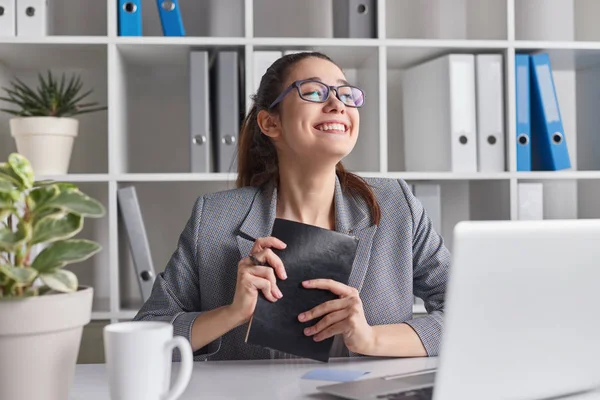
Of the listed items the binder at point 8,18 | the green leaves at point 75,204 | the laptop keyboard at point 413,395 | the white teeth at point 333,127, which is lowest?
the laptop keyboard at point 413,395

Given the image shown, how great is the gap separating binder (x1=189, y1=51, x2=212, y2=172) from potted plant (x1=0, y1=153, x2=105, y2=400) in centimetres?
132

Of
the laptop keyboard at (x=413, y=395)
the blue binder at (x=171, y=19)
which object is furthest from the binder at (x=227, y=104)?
the laptop keyboard at (x=413, y=395)

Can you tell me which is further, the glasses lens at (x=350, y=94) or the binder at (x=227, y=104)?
the binder at (x=227, y=104)

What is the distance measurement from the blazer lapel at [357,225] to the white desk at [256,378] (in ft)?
0.87

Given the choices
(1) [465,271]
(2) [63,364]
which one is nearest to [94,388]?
(2) [63,364]

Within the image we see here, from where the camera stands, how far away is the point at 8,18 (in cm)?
206

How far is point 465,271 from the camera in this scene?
0.70 metres

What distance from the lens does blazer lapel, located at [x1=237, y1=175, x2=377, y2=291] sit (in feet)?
4.90

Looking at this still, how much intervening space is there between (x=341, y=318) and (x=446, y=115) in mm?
1135

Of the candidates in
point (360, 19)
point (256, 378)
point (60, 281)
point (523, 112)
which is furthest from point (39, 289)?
point (523, 112)

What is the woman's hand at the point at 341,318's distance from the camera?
3.91 ft

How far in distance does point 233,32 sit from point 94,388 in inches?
54.1

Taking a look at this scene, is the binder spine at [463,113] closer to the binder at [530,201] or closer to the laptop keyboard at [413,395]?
the binder at [530,201]

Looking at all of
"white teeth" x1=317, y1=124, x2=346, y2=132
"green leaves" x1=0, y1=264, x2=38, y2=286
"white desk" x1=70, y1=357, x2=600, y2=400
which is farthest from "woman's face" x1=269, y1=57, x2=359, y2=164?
A: "green leaves" x1=0, y1=264, x2=38, y2=286
